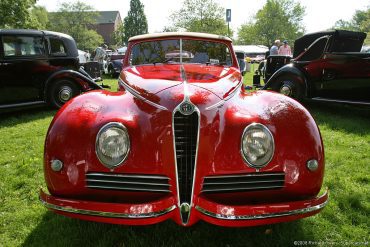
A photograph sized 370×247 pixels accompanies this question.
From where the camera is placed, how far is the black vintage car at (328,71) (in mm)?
6258

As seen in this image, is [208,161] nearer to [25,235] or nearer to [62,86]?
[25,235]

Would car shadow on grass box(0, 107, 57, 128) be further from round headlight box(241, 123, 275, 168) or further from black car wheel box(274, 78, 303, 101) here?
round headlight box(241, 123, 275, 168)

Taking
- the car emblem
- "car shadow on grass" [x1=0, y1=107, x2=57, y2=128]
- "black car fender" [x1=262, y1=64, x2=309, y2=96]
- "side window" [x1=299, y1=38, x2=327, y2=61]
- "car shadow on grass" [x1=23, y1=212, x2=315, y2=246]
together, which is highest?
"side window" [x1=299, y1=38, x2=327, y2=61]

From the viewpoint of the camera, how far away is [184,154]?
226cm

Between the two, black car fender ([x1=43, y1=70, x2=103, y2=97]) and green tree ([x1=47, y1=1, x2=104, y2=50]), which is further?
green tree ([x1=47, y1=1, x2=104, y2=50])

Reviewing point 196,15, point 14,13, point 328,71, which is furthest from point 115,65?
point 196,15

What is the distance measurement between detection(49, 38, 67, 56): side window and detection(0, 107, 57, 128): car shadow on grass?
55.8 inches

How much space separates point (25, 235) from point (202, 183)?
5.31ft

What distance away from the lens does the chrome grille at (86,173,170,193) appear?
7.23 feet

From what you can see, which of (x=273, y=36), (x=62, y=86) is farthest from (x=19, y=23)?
(x=273, y=36)

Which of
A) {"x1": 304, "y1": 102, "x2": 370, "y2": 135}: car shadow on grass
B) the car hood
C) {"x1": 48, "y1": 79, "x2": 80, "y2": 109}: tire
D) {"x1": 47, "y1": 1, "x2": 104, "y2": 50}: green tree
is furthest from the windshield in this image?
{"x1": 47, "y1": 1, "x2": 104, "y2": 50}: green tree

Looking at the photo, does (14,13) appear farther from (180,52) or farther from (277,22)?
(277,22)

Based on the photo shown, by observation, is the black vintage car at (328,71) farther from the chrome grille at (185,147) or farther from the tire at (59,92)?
the chrome grille at (185,147)

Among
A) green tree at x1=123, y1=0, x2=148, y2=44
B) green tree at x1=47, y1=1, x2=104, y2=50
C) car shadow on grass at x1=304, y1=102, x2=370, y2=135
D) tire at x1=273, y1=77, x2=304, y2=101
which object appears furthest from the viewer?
green tree at x1=123, y1=0, x2=148, y2=44
